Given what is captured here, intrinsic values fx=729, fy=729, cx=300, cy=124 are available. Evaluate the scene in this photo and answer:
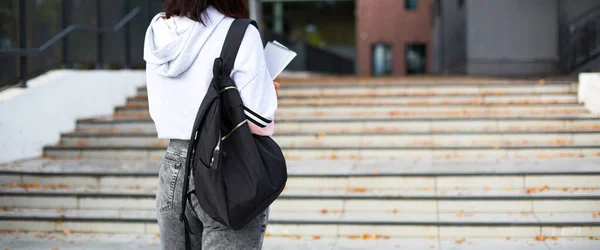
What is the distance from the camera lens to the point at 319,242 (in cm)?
666

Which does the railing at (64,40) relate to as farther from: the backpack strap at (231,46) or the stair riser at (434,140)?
the backpack strap at (231,46)

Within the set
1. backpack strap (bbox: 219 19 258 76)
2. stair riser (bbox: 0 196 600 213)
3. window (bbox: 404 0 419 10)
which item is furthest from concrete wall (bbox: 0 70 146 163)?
window (bbox: 404 0 419 10)

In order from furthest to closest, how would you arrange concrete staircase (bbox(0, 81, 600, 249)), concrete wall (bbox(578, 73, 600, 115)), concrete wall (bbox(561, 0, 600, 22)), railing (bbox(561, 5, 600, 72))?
concrete wall (bbox(561, 0, 600, 22))
railing (bbox(561, 5, 600, 72))
concrete wall (bbox(578, 73, 600, 115))
concrete staircase (bbox(0, 81, 600, 249))

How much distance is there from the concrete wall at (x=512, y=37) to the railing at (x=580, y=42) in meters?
1.25

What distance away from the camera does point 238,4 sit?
2387 mm

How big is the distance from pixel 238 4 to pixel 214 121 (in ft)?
1.45

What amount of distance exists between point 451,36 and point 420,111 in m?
18.8

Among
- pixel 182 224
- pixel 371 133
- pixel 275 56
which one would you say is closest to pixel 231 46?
pixel 275 56

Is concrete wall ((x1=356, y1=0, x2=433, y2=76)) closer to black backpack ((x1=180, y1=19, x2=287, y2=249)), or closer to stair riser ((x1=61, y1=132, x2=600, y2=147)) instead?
stair riser ((x1=61, y1=132, x2=600, y2=147))

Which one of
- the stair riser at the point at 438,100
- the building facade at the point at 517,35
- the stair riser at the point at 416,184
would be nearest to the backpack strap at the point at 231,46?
the stair riser at the point at 416,184

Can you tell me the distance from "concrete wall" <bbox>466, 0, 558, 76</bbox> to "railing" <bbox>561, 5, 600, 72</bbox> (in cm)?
125

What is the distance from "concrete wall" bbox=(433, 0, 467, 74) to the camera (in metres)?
23.0

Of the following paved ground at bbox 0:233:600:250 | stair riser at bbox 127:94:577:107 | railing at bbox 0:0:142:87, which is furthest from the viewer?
stair riser at bbox 127:94:577:107

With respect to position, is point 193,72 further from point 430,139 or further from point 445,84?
point 445,84
